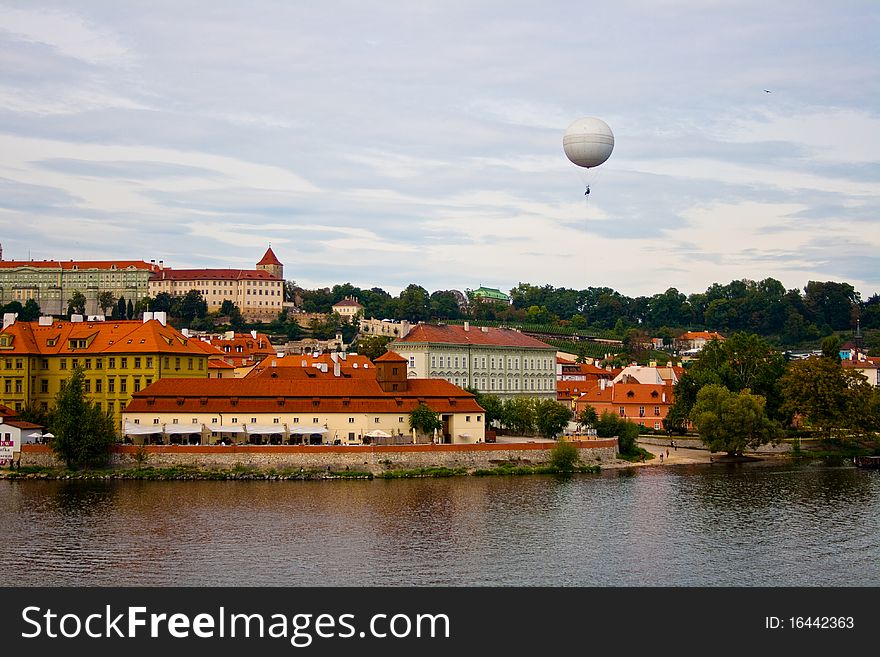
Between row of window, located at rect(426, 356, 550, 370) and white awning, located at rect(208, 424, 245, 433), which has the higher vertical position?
row of window, located at rect(426, 356, 550, 370)

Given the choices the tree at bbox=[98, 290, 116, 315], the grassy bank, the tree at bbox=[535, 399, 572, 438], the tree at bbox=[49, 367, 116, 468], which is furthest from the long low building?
the tree at bbox=[98, 290, 116, 315]

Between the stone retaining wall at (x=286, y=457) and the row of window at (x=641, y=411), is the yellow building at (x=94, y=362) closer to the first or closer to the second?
the stone retaining wall at (x=286, y=457)

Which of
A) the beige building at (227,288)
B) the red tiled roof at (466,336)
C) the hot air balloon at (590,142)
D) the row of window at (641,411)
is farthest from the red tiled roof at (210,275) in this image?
the hot air balloon at (590,142)

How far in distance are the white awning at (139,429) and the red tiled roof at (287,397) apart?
0.77m

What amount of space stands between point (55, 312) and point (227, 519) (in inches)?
4184

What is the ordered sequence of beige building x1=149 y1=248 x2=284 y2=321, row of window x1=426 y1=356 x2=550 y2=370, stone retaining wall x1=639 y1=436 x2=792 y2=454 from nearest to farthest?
1. stone retaining wall x1=639 y1=436 x2=792 y2=454
2. row of window x1=426 y1=356 x2=550 y2=370
3. beige building x1=149 y1=248 x2=284 y2=321

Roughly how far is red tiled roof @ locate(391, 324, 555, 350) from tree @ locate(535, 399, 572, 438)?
12670mm

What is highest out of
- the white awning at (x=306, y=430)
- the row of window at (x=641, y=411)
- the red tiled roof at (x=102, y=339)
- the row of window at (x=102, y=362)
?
the red tiled roof at (x=102, y=339)

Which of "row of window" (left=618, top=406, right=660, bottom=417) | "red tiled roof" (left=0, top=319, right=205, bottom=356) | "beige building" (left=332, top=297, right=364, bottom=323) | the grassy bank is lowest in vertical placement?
the grassy bank

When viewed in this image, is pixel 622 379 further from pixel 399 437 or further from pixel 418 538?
pixel 418 538

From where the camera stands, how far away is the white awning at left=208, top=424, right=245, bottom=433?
47.1 m

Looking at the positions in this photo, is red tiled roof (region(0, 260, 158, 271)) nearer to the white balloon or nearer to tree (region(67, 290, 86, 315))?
tree (region(67, 290, 86, 315))

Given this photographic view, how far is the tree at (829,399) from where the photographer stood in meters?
59.8

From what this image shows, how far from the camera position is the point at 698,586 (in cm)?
2689
